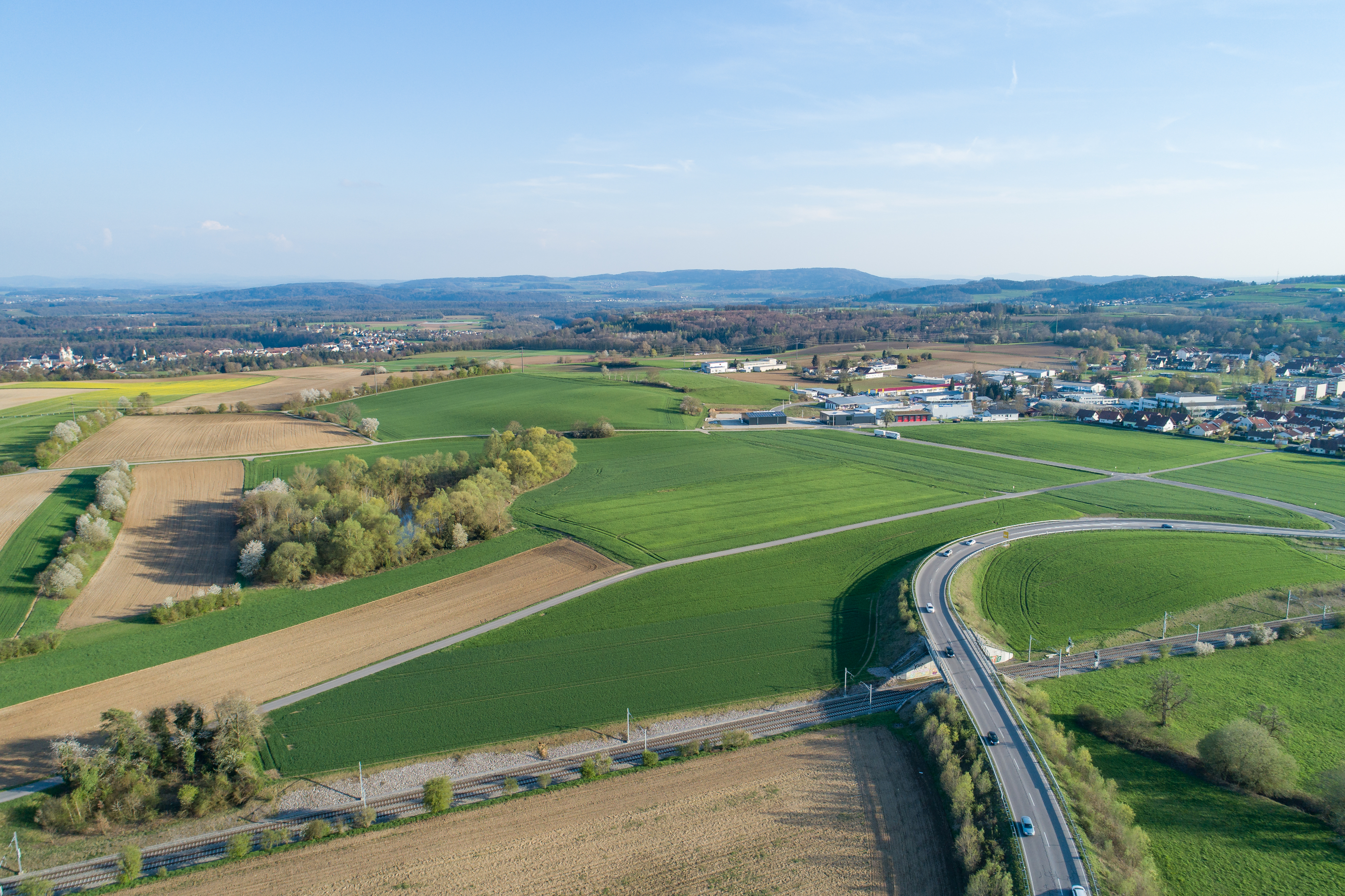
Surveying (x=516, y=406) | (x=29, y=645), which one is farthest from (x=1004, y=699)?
(x=516, y=406)

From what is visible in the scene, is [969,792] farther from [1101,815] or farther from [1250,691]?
[1250,691]

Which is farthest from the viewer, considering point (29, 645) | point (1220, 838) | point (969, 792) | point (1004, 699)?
point (29, 645)

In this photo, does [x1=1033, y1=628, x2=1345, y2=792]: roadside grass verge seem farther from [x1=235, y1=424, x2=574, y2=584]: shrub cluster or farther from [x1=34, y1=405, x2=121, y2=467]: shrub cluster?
[x1=34, y1=405, x2=121, y2=467]: shrub cluster

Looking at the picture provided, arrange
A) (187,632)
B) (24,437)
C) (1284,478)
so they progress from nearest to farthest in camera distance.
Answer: (187,632) → (1284,478) → (24,437)

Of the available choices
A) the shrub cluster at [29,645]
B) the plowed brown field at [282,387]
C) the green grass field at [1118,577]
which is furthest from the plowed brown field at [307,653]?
the plowed brown field at [282,387]

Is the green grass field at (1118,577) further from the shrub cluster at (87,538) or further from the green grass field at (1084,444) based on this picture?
the shrub cluster at (87,538)

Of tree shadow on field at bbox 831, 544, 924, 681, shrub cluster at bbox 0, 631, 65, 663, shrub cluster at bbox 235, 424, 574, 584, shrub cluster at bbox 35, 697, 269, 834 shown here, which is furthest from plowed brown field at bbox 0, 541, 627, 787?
tree shadow on field at bbox 831, 544, 924, 681

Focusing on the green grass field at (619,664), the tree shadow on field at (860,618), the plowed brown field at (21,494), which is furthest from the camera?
the plowed brown field at (21,494)
